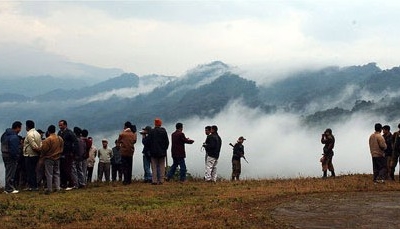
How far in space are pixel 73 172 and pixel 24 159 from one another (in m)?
2.26

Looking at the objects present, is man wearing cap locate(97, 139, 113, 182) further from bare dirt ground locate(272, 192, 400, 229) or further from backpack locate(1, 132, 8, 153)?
bare dirt ground locate(272, 192, 400, 229)

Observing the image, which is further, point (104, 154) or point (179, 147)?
point (104, 154)

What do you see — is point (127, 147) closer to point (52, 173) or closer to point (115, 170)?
point (52, 173)

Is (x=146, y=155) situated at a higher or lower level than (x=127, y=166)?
higher

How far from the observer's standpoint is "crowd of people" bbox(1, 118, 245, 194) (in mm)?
17391

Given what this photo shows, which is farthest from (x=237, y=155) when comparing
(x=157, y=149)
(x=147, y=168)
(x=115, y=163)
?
(x=115, y=163)

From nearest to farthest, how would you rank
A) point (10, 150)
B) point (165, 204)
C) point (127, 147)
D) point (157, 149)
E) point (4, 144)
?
point (165, 204) → point (10, 150) → point (4, 144) → point (157, 149) → point (127, 147)

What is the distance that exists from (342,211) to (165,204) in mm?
5031

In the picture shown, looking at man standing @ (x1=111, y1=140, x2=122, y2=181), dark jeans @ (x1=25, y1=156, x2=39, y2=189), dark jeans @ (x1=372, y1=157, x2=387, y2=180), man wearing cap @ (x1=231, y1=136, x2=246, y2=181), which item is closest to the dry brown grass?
dark jeans @ (x1=372, y1=157, x2=387, y2=180)

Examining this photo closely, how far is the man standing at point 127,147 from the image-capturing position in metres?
19.6

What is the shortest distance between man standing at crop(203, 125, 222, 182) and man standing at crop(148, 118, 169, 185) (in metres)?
2.00

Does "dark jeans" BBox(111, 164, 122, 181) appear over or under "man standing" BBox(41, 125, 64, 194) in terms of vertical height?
under

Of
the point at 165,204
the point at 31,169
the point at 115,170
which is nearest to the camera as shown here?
the point at 165,204

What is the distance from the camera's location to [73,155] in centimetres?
1827
